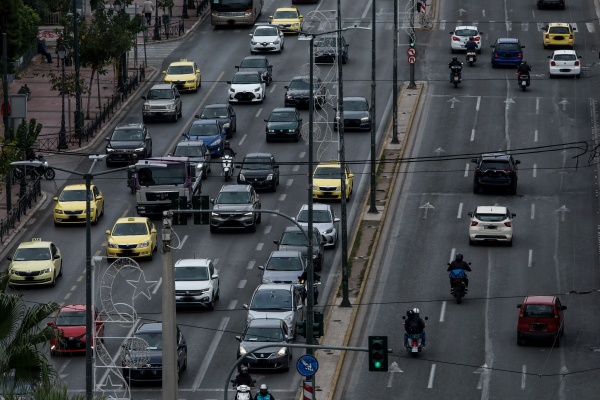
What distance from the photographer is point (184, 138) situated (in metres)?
58.6

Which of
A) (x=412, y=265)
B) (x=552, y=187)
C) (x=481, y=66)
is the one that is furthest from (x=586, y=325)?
(x=481, y=66)

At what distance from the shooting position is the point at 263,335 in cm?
3603

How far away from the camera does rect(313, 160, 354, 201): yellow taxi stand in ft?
168

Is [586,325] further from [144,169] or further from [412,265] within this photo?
[144,169]

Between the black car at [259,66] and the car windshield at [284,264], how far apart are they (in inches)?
1049

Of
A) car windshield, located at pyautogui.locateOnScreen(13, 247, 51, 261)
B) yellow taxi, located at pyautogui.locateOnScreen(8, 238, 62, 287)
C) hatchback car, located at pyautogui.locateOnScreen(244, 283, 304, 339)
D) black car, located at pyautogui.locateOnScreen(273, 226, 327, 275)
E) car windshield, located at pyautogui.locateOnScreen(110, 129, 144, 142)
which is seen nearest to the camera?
hatchback car, located at pyautogui.locateOnScreen(244, 283, 304, 339)

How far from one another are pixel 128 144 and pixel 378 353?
31.3m

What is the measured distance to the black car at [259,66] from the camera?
67.6 m

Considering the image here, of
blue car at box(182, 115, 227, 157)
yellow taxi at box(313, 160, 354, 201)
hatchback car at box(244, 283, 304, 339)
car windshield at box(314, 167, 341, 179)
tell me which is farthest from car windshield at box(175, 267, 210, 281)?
blue car at box(182, 115, 227, 157)

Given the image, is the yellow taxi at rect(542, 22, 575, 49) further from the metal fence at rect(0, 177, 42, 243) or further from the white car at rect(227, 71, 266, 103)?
the metal fence at rect(0, 177, 42, 243)

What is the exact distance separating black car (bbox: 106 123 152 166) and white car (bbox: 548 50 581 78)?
25425 mm

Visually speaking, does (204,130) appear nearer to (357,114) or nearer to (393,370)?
(357,114)

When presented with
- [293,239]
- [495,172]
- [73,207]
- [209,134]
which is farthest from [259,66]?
[293,239]

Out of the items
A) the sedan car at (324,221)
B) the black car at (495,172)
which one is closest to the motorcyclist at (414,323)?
the sedan car at (324,221)
